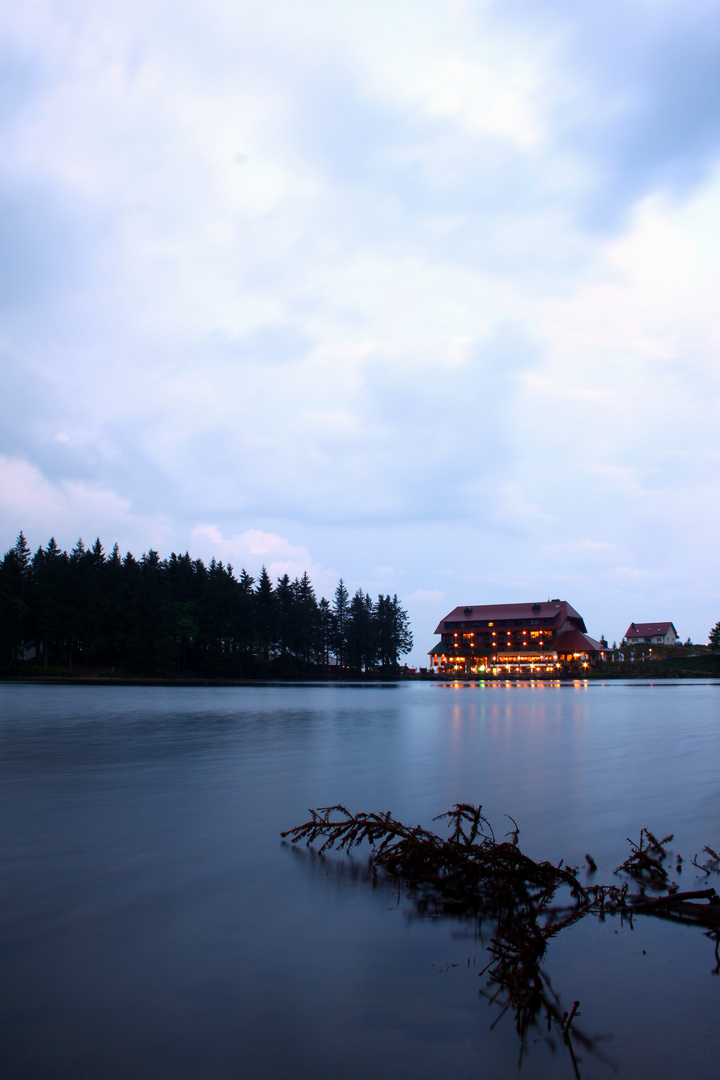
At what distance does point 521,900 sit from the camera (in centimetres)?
863

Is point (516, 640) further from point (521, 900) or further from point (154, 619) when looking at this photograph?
point (521, 900)

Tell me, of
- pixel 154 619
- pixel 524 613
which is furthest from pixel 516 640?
pixel 154 619

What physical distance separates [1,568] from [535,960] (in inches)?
5004

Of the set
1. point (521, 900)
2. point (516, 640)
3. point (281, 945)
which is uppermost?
point (516, 640)

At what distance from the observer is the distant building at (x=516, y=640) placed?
595 ft

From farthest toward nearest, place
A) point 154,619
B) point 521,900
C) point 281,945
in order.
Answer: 1. point 154,619
2. point 521,900
3. point 281,945

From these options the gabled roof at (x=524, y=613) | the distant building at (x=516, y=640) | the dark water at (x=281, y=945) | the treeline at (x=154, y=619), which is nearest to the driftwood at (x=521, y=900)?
the dark water at (x=281, y=945)

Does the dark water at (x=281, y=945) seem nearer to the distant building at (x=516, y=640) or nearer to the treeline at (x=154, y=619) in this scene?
the treeline at (x=154, y=619)

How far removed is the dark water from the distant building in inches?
6606

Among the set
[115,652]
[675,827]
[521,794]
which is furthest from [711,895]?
[115,652]

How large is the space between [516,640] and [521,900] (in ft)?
605

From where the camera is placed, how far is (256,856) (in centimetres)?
1152

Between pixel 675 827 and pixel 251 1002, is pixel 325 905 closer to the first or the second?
pixel 251 1002

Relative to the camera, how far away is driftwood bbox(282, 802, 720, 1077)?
20.8 feet
